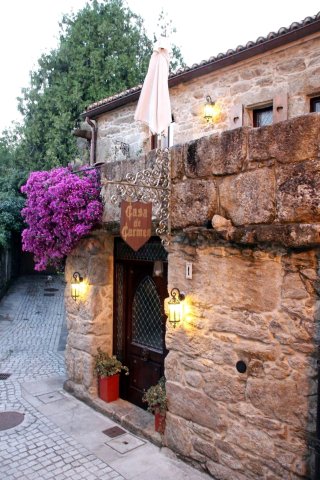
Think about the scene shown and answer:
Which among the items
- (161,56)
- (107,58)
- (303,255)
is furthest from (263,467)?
(107,58)

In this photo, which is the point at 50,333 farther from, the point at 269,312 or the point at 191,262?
the point at 269,312

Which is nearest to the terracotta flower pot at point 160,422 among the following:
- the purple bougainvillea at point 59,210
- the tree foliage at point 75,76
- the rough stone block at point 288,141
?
the purple bougainvillea at point 59,210

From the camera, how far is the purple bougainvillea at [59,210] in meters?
5.35

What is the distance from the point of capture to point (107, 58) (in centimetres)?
1831

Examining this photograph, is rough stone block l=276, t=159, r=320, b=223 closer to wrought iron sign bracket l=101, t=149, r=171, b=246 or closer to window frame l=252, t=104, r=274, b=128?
wrought iron sign bracket l=101, t=149, r=171, b=246

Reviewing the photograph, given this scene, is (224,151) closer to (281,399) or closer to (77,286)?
(281,399)

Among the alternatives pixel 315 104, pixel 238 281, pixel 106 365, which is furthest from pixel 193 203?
pixel 315 104

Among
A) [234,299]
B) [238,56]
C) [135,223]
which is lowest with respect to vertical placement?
[234,299]

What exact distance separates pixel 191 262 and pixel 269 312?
1051 mm

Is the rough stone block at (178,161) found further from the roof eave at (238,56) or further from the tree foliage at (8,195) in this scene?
the tree foliage at (8,195)

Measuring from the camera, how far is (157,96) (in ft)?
15.1

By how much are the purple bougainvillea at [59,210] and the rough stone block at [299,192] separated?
9.06 feet

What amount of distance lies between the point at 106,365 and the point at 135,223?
291cm

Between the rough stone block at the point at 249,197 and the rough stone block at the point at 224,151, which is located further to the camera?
the rough stone block at the point at 224,151
